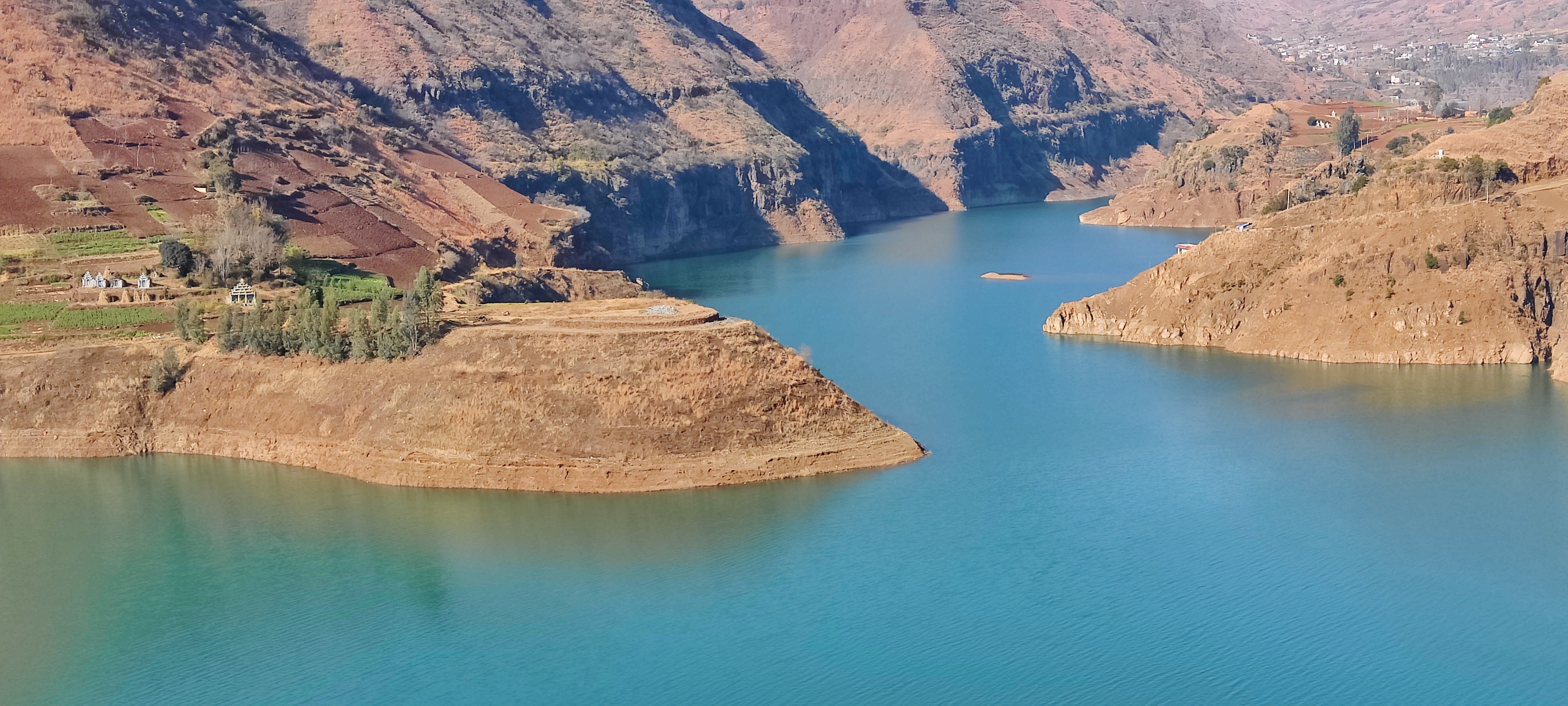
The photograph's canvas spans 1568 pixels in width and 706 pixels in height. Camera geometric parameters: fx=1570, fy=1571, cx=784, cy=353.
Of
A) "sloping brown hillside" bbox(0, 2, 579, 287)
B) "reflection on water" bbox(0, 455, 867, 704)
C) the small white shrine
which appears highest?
"sloping brown hillside" bbox(0, 2, 579, 287)

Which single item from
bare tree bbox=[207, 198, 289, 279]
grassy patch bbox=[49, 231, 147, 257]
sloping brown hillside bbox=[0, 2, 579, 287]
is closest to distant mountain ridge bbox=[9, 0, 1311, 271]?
sloping brown hillside bbox=[0, 2, 579, 287]

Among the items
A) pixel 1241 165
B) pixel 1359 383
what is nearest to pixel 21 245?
pixel 1359 383

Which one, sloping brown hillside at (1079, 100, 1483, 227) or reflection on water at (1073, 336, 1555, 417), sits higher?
sloping brown hillside at (1079, 100, 1483, 227)

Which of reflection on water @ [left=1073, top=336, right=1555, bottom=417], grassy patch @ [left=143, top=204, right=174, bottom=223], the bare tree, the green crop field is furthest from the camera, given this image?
grassy patch @ [left=143, top=204, right=174, bottom=223]

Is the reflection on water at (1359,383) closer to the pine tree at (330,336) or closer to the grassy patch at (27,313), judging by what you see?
the pine tree at (330,336)

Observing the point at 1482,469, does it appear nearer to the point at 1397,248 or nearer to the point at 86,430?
the point at 1397,248

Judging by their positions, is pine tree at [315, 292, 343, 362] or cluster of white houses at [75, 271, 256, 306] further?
cluster of white houses at [75, 271, 256, 306]

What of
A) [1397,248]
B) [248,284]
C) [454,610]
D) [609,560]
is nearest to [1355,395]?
[1397,248]

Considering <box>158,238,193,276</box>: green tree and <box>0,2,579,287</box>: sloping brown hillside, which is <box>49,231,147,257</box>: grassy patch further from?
<box>158,238,193,276</box>: green tree
